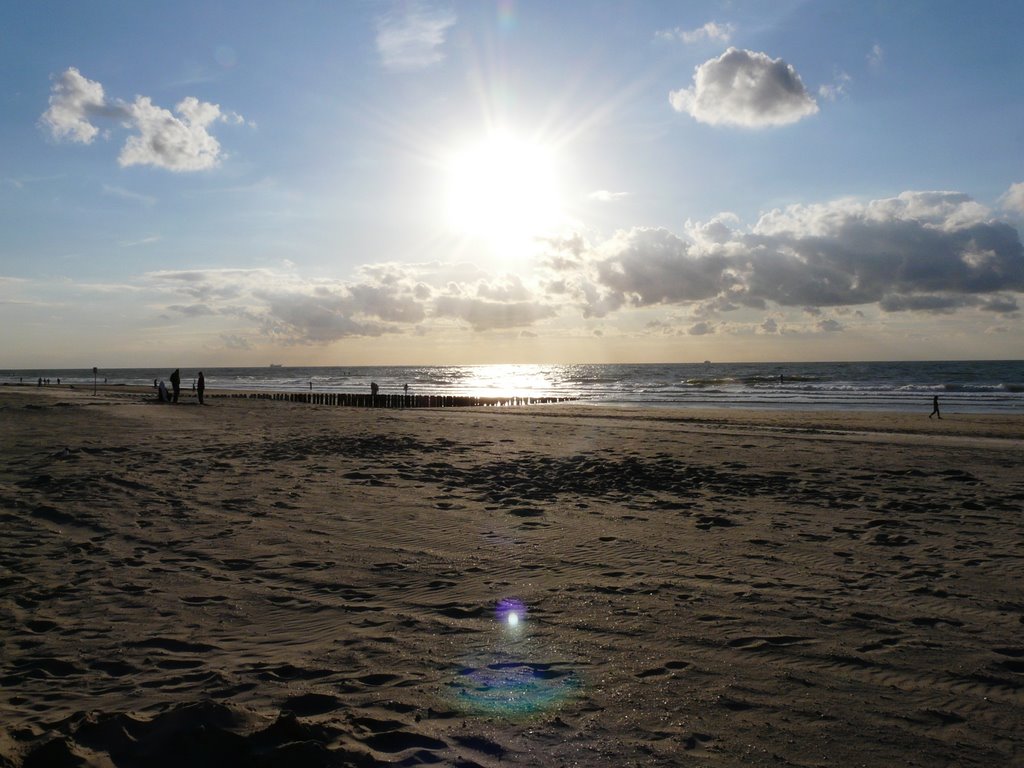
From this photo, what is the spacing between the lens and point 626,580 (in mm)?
6320

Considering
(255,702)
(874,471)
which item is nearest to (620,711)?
(255,702)

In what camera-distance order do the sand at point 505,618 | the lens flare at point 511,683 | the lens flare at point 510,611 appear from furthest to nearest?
the lens flare at point 510,611, the lens flare at point 511,683, the sand at point 505,618

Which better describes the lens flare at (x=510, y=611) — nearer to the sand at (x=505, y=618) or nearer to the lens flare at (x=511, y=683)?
the sand at (x=505, y=618)

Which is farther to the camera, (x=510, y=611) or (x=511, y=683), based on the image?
(x=510, y=611)

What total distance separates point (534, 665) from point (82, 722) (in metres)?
2.58

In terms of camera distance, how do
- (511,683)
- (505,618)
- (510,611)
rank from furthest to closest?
(510,611) → (505,618) → (511,683)

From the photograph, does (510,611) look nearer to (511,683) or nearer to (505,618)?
(505,618)

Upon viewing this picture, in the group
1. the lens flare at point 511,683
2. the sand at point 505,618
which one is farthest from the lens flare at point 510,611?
the lens flare at point 511,683

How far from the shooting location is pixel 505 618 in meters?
5.34

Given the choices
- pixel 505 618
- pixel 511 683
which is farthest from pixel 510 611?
pixel 511 683

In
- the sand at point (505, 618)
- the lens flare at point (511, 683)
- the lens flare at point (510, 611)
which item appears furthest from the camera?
the lens flare at point (510, 611)

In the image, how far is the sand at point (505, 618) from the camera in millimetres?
3533

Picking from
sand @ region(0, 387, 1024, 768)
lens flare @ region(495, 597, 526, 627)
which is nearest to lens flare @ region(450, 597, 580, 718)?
sand @ region(0, 387, 1024, 768)

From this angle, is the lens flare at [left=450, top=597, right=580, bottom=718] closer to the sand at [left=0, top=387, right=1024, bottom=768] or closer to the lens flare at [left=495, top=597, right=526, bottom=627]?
the sand at [left=0, top=387, right=1024, bottom=768]
